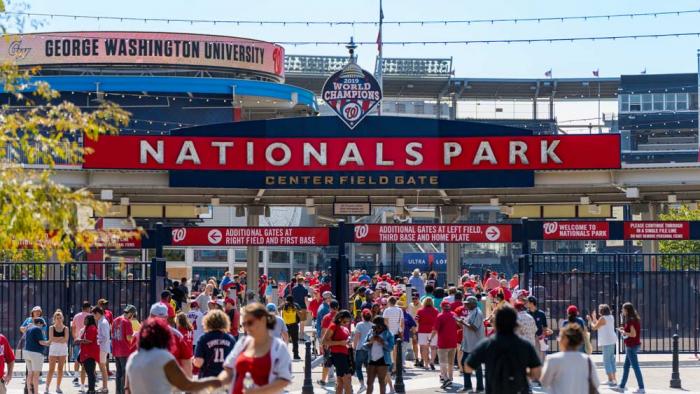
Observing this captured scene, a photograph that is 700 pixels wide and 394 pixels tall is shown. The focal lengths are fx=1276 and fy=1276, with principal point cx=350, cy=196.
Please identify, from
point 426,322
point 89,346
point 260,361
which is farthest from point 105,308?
point 260,361

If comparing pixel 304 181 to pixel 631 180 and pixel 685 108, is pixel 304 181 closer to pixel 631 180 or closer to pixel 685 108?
pixel 631 180

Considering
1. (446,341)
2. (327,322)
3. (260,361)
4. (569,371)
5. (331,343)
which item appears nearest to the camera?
(260,361)

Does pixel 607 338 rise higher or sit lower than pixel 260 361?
lower

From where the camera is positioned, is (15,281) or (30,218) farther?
(15,281)

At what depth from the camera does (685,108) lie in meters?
97.2

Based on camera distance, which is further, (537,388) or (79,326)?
(79,326)

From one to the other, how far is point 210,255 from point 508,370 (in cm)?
5768

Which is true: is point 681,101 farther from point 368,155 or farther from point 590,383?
point 590,383

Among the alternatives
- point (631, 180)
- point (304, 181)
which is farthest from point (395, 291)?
point (631, 180)

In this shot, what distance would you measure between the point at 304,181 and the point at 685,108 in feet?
235

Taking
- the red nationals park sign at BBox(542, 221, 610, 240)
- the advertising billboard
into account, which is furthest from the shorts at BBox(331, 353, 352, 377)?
the advertising billboard

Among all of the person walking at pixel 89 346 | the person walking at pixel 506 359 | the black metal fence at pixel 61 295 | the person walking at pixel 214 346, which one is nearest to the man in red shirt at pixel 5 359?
the person walking at pixel 89 346

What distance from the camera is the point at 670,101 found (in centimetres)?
9788

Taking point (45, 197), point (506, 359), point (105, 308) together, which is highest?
point (45, 197)
